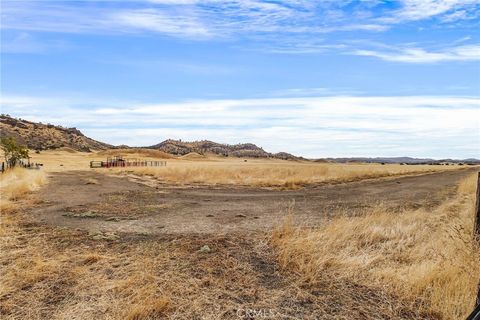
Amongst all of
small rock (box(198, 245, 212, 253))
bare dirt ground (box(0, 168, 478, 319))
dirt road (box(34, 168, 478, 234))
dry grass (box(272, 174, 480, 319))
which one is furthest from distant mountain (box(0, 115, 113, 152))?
dry grass (box(272, 174, 480, 319))

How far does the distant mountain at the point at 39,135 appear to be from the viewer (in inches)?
4616

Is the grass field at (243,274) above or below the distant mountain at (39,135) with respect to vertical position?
below

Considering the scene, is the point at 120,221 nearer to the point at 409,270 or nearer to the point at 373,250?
the point at 373,250

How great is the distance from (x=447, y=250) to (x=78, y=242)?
7205 mm

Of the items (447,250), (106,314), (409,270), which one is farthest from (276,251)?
(106,314)

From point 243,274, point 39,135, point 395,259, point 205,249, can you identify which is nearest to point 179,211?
point 205,249

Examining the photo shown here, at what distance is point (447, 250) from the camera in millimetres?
7594

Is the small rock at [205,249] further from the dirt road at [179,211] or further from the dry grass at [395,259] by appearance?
the dirt road at [179,211]

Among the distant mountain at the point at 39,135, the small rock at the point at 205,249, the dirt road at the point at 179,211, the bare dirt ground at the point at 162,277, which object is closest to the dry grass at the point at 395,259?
the bare dirt ground at the point at 162,277

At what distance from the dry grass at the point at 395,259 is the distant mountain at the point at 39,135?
379 feet

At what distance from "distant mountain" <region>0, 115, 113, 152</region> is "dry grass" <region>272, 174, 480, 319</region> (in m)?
116

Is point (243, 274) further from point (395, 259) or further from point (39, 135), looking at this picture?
point (39, 135)

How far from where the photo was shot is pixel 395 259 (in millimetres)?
7652

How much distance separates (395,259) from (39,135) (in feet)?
458
